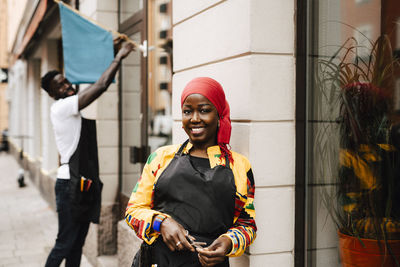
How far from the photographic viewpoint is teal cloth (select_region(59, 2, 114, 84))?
15.4 feet

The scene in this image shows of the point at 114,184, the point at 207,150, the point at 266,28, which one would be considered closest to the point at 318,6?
the point at 266,28

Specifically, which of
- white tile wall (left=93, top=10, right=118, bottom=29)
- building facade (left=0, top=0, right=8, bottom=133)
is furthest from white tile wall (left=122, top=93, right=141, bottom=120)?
building facade (left=0, top=0, right=8, bottom=133)

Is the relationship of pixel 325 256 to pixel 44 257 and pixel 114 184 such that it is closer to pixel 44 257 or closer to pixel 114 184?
A: pixel 114 184

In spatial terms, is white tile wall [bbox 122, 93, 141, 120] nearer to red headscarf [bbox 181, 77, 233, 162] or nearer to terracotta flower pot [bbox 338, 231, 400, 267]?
red headscarf [bbox 181, 77, 233, 162]

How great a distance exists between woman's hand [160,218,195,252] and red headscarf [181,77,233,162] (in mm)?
480

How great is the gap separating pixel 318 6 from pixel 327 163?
979 mm

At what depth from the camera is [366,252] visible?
2381 millimetres

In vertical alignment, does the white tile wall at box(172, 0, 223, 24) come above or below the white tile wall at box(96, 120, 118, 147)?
above

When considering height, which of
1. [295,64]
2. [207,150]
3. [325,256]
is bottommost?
[325,256]

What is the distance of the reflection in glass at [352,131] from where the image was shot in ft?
7.36

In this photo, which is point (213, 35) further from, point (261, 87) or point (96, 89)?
point (96, 89)

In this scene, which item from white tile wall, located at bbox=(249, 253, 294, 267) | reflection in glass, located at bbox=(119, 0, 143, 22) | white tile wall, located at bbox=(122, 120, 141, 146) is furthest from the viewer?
white tile wall, located at bbox=(122, 120, 141, 146)

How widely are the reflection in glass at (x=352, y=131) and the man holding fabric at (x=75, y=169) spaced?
2173mm

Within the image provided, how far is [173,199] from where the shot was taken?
2318 mm
